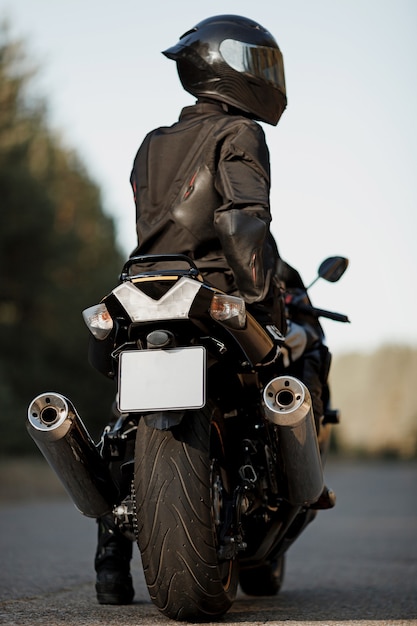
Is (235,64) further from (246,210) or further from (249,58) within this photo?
(246,210)

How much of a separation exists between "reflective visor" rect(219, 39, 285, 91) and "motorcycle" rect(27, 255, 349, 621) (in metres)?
0.98

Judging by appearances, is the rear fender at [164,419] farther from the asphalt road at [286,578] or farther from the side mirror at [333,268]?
the side mirror at [333,268]

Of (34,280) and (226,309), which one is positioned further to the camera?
(34,280)

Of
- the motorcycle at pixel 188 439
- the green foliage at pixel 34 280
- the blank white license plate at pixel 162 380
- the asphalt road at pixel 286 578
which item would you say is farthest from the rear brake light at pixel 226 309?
the green foliage at pixel 34 280

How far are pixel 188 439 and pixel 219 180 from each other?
3.54ft

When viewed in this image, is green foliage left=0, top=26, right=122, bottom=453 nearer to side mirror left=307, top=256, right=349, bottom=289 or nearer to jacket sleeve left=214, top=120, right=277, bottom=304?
side mirror left=307, top=256, right=349, bottom=289

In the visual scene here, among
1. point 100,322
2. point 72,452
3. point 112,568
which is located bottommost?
point 112,568

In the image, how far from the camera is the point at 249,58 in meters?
4.41

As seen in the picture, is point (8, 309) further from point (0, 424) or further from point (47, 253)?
point (0, 424)

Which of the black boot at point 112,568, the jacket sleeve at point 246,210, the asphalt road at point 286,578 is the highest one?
the jacket sleeve at point 246,210

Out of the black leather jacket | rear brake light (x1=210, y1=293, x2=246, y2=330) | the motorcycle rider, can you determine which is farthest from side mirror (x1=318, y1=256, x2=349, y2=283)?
rear brake light (x1=210, y1=293, x2=246, y2=330)

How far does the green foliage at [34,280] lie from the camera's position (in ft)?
82.7

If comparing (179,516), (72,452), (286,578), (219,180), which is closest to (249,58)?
(219,180)

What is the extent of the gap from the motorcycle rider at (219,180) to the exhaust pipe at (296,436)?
45cm
